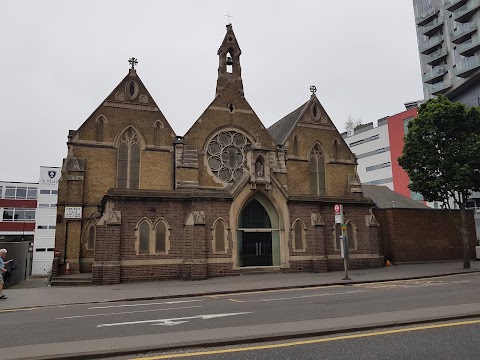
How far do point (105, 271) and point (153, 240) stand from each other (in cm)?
269

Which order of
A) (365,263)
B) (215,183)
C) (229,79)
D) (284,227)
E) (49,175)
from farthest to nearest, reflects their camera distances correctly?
(49,175), (229,79), (215,183), (365,263), (284,227)

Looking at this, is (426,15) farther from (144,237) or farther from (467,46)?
(144,237)

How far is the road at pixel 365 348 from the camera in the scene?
6086mm

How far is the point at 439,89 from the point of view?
58500 millimetres

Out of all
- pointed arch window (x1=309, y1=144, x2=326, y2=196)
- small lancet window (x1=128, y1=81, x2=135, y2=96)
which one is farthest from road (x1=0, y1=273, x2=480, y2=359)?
small lancet window (x1=128, y1=81, x2=135, y2=96)

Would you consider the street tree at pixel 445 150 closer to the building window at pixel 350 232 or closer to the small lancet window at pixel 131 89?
the building window at pixel 350 232

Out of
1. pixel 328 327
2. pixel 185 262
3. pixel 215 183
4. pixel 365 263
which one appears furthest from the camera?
pixel 215 183

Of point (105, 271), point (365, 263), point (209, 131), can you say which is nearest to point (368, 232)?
point (365, 263)

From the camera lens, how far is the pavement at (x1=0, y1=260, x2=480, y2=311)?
14.2 metres

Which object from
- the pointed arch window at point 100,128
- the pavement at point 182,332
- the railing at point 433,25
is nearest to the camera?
the pavement at point 182,332

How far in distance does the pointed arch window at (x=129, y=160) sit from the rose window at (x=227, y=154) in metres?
4.92

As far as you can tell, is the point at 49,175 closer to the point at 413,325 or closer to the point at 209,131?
the point at 209,131

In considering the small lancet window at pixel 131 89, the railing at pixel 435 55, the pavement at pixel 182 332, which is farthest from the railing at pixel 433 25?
the pavement at pixel 182 332

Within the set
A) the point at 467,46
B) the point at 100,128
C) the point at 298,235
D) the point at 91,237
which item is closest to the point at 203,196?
the point at 298,235
